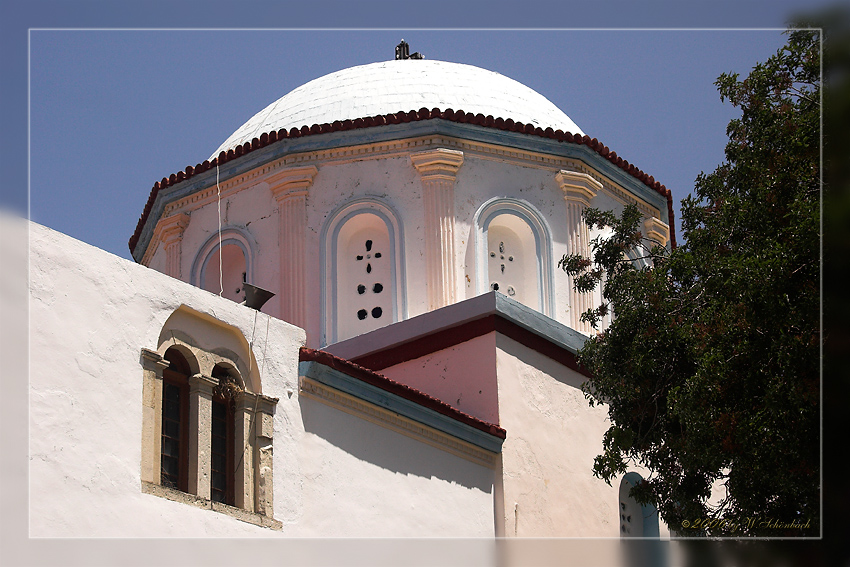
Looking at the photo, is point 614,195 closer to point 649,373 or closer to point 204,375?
point 649,373

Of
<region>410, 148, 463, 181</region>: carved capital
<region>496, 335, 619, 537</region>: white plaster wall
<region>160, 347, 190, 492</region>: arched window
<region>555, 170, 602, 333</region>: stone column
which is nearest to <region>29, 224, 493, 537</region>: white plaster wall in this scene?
<region>160, 347, 190, 492</region>: arched window

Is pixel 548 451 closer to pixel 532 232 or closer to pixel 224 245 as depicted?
pixel 532 232

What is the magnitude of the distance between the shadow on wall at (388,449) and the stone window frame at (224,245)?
446 centimetres

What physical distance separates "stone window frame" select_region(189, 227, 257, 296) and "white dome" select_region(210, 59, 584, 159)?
1534 mm

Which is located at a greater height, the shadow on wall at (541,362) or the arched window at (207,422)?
the shadow on wall at (541,362)

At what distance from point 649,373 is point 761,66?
2.62 meters

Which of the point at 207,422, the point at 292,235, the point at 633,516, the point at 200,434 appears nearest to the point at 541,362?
the point at 633,516

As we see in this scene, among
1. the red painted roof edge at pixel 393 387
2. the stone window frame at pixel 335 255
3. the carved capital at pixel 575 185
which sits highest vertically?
the carved capital at pixel 575 185

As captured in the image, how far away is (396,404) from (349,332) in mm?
3500

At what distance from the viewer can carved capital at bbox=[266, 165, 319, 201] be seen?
16766 millimetres

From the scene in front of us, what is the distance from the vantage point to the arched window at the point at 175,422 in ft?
35.6

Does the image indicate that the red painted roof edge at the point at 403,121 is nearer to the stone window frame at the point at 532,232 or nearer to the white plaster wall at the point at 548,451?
the stone window frame at the point at 532,232

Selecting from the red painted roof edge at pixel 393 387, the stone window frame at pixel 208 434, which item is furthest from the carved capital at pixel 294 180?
the stone window frame at pixel 208 434

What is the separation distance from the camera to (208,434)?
1113 centimetres
